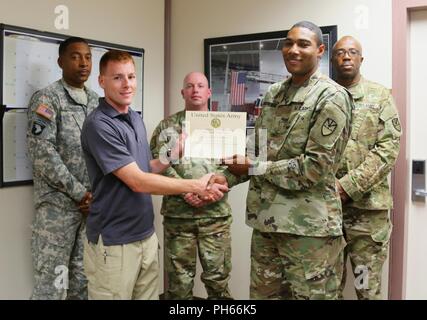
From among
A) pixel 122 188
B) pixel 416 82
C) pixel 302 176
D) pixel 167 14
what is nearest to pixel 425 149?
pixel 416 82

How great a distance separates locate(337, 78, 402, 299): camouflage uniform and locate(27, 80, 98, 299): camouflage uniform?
1.36m

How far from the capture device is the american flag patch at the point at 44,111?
7.00 feet

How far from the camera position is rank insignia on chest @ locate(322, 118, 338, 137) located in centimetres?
163

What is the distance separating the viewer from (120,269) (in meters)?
1.65

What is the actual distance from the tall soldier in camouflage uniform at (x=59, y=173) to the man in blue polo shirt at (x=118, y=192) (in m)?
0.51

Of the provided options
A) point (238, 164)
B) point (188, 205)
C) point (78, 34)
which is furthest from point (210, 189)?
point (78, 34)

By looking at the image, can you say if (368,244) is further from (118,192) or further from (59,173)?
(59,173)

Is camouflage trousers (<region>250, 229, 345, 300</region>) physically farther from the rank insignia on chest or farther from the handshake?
the rank insignia on chest

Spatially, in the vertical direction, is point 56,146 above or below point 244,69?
below

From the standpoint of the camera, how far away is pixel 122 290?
1.65 m

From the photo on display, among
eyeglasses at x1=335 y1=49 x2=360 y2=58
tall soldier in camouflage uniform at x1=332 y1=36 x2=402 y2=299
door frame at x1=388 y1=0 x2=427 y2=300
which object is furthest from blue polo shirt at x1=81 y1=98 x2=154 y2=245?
door frame at x1=388 y1=0 x2=427 y2=300

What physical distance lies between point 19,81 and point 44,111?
0.24m
